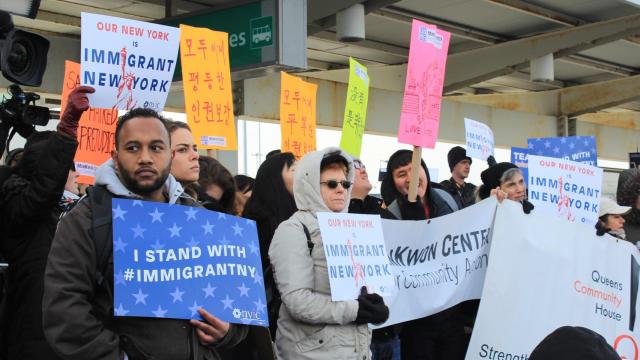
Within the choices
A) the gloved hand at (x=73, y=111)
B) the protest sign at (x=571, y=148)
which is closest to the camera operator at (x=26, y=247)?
the gloved hand at (x=73, y=111)

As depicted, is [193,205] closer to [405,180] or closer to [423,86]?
[405,180]

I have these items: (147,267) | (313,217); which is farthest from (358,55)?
(147,267)

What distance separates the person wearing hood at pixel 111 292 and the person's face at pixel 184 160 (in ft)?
3.26

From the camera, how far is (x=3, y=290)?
398cm

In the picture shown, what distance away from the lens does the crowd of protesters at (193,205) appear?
290cm

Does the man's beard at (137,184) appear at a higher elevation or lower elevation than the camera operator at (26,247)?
higher

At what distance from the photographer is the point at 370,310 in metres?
3.96

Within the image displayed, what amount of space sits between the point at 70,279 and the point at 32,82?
1.37 meters

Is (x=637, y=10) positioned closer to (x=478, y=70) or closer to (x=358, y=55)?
(x=478, y=70)

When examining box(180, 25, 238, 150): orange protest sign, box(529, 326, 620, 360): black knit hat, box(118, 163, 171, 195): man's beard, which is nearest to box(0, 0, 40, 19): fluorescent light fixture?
box(118, 163, 171, 195): man's beard

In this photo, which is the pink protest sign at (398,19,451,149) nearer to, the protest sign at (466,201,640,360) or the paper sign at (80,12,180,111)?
the protest sign at (466,201,640,360)

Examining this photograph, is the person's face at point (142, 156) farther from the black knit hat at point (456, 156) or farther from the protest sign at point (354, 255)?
the black knit hat at point (456, 156)

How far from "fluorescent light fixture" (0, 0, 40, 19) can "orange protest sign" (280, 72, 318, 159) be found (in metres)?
3.02

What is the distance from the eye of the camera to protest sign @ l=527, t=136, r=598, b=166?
835 centimetres
